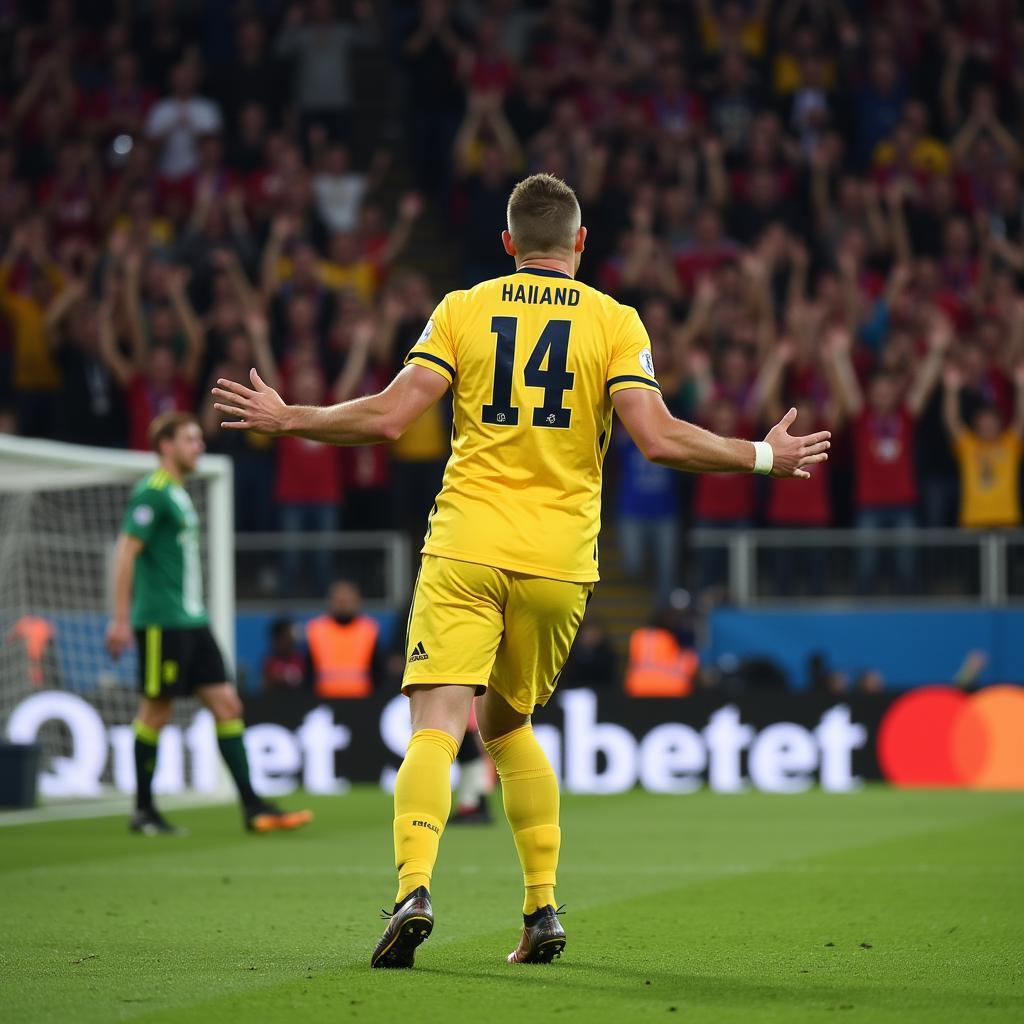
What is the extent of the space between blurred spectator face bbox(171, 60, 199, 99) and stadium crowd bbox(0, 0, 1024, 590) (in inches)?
1.5

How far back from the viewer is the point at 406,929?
5113 millimetres

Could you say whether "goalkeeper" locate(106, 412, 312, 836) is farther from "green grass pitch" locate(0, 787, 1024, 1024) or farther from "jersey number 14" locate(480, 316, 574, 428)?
"jersey number 14" locate(480, 316, 574, 428)

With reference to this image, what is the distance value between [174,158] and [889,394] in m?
7.96

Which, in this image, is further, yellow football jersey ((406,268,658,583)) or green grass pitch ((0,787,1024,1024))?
yellow football jersey ((406,268,658,583))

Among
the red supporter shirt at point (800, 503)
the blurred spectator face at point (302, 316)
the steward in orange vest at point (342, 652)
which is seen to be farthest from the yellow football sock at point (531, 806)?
the blurred spectator face at point (302, 316)

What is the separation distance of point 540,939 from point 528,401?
1527 millimetres

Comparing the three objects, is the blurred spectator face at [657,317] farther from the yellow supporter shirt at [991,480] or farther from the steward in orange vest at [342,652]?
the steward in orange vest at [342,652]

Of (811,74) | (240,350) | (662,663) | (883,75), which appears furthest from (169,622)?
(883,75)

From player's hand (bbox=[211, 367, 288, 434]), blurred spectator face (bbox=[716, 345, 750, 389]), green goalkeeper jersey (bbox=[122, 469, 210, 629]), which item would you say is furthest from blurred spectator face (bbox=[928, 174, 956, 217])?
player's hand (bbox=[211, 367, 288, 434])

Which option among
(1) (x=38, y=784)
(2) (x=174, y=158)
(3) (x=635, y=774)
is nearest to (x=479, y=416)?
(1) (x=38, y=784)

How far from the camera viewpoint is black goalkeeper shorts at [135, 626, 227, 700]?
10.4 metres

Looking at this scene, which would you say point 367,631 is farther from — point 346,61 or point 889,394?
point 346,61

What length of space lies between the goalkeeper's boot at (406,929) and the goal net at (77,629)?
304 inches

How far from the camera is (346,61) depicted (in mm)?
20375
